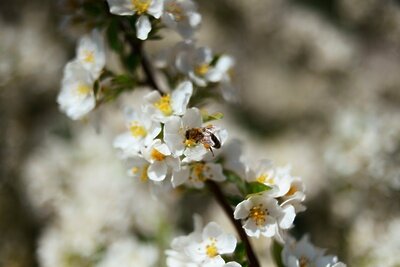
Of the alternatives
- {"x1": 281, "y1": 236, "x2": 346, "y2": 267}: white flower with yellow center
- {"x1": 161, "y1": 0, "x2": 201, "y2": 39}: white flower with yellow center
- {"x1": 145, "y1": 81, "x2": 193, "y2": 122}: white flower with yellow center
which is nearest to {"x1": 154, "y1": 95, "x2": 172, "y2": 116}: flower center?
{"x1": 145, "y1": 81, "x2": 193, "y2": 122}: white flower with yellow center

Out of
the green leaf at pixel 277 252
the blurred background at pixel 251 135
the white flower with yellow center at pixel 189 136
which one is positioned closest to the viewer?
the white flower with yellow center at pixel 189 136

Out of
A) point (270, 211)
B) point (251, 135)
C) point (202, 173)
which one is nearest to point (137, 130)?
point (202, 173)

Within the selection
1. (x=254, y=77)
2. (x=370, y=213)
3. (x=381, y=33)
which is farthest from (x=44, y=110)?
(x=381, y=33)

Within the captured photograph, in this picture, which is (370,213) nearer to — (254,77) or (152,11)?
(152,11)

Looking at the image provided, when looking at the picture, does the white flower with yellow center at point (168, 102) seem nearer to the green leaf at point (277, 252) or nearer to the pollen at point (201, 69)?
the pollen at point (201, 69)

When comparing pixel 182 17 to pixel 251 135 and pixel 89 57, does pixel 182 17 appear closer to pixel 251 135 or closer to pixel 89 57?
pixel 89 57

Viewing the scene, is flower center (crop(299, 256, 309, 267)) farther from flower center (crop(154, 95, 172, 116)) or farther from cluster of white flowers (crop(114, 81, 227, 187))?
flower center (crop(154, 95, 172, 116))

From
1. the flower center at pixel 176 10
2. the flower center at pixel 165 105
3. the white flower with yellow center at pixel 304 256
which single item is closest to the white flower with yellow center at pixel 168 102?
the flower center at pixel 165 105
